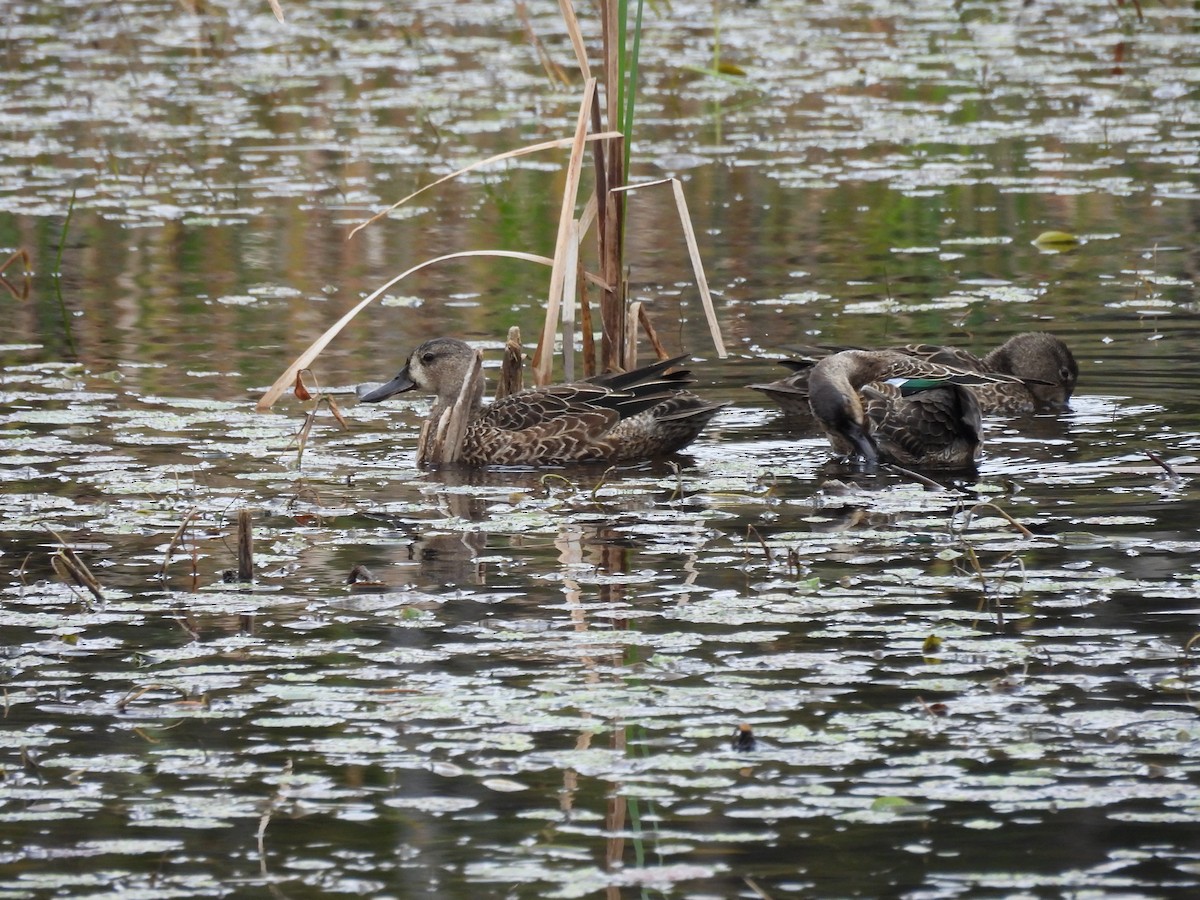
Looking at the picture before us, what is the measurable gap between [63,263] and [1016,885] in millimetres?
10718

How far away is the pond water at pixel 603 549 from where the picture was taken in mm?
5086

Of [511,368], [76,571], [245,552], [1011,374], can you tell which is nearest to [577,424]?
[511,368]

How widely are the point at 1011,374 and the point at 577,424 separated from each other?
222cm

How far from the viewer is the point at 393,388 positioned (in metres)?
10.2

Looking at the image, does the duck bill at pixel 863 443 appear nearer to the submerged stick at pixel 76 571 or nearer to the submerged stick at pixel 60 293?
the submerged stick at pixel 76 571

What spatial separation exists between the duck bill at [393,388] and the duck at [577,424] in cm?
38

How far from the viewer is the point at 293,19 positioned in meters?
24.9

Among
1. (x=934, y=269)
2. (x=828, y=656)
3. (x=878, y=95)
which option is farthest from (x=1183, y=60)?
(x=828, y=656)

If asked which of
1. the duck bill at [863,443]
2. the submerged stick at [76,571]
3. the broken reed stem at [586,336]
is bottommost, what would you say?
the duck bill at [863,443]

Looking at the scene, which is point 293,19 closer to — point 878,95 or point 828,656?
point 878,95

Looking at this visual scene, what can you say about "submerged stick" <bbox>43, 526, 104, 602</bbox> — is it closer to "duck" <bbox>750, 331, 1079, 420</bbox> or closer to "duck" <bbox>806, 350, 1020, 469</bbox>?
"duck" <bbox>806, 350, 1020, 469</bbox>

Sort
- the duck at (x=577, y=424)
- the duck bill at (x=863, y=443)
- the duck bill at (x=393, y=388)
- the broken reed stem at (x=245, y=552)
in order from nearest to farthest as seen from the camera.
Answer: the broken reed stem at (x=245, y=552) < the duck bill at (x=863, y=443) < the duck at (x=577, y=424) < the duck bill at (x=393, y=388)

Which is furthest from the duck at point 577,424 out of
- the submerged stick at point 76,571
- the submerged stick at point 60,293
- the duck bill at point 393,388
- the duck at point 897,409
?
the submerged stick at point 60,293

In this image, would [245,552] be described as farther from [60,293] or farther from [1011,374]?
[60,293]
